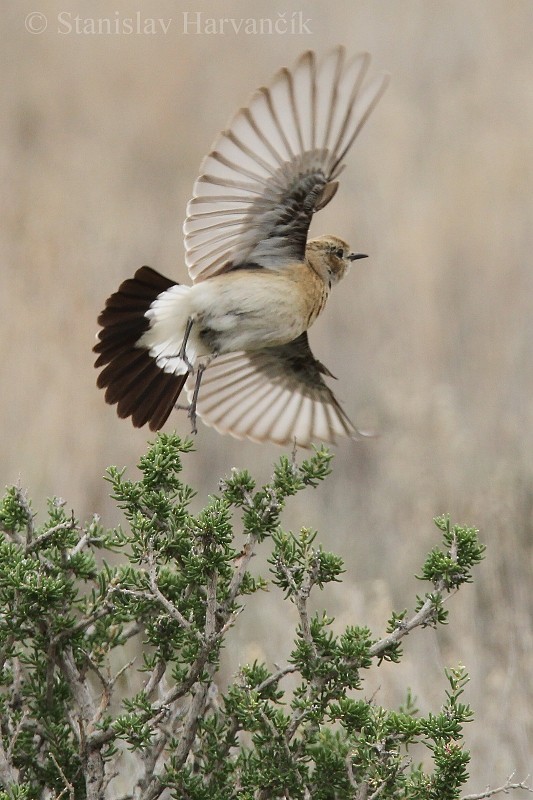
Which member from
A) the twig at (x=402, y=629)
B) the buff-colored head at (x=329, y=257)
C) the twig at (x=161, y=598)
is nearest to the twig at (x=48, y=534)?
the twig at (x=161, y=598)

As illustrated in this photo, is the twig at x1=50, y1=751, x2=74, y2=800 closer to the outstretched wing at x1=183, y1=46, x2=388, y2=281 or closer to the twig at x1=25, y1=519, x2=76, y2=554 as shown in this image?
the twig at x1=25, y1=519, x2=76, y2=554

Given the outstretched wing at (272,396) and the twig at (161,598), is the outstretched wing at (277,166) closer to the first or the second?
the outstretched wing at (272,396)

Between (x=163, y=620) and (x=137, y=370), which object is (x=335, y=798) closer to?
(x=163, y=620)

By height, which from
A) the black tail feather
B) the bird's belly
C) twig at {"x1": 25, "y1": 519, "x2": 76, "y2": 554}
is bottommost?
twig at {"x1": 25, "y1": 519, "x2": 76, "y2": 554}

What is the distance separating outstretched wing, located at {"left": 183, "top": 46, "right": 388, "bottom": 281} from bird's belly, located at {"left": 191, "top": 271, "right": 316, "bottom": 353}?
0.41 ft

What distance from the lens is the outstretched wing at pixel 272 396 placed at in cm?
454

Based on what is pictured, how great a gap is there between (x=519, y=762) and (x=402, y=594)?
1.57m

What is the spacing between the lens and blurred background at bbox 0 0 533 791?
545 cm

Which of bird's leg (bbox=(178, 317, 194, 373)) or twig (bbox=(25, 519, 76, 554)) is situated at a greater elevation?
bird's leg (bbox=(178, 317, 194, 373))

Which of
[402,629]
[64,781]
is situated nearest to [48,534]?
[64,781]

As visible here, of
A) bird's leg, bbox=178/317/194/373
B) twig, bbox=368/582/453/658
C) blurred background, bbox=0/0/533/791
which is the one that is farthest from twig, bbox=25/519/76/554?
blurred background, bbox=0/0/533/791

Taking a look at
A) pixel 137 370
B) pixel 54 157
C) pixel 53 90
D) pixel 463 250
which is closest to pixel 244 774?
pixel 137 370

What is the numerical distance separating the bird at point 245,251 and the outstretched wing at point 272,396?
0.40m

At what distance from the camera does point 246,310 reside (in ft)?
12.9
